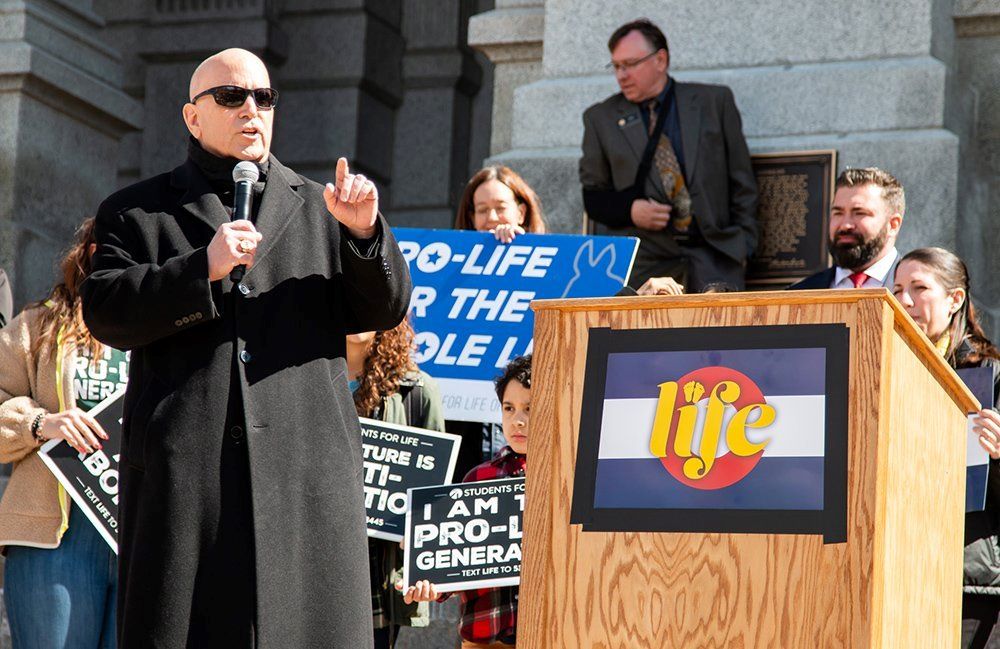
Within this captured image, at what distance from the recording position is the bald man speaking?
4055 mm

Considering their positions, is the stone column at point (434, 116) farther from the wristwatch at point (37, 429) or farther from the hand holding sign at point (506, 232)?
the wristwatch at point (37, 429)

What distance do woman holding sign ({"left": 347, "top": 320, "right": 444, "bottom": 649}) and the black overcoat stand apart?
5.16ft

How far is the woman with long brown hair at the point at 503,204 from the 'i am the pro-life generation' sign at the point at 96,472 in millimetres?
2140

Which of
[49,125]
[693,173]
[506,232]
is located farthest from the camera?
[49,125]

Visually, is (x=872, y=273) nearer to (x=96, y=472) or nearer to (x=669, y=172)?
(x=669, y=172)

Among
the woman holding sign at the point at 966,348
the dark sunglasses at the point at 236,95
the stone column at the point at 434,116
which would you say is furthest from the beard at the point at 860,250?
the stone column at the point at 434,116

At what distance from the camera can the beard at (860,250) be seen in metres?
6.68

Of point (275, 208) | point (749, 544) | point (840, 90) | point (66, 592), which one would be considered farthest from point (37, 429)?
point (840, 90)

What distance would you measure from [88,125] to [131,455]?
7.55 meters

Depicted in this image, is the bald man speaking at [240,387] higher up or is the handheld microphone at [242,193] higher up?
the handheld microphone at [242,193]

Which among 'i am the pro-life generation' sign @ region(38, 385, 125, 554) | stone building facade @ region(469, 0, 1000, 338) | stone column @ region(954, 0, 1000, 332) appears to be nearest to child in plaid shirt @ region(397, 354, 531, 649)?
'i am the pro-life generation' sign @ region(38, 385, 125, 554)

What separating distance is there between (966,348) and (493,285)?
7.68 ft

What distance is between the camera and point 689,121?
8.21 meters

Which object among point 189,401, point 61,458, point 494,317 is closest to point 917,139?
point 494,317
